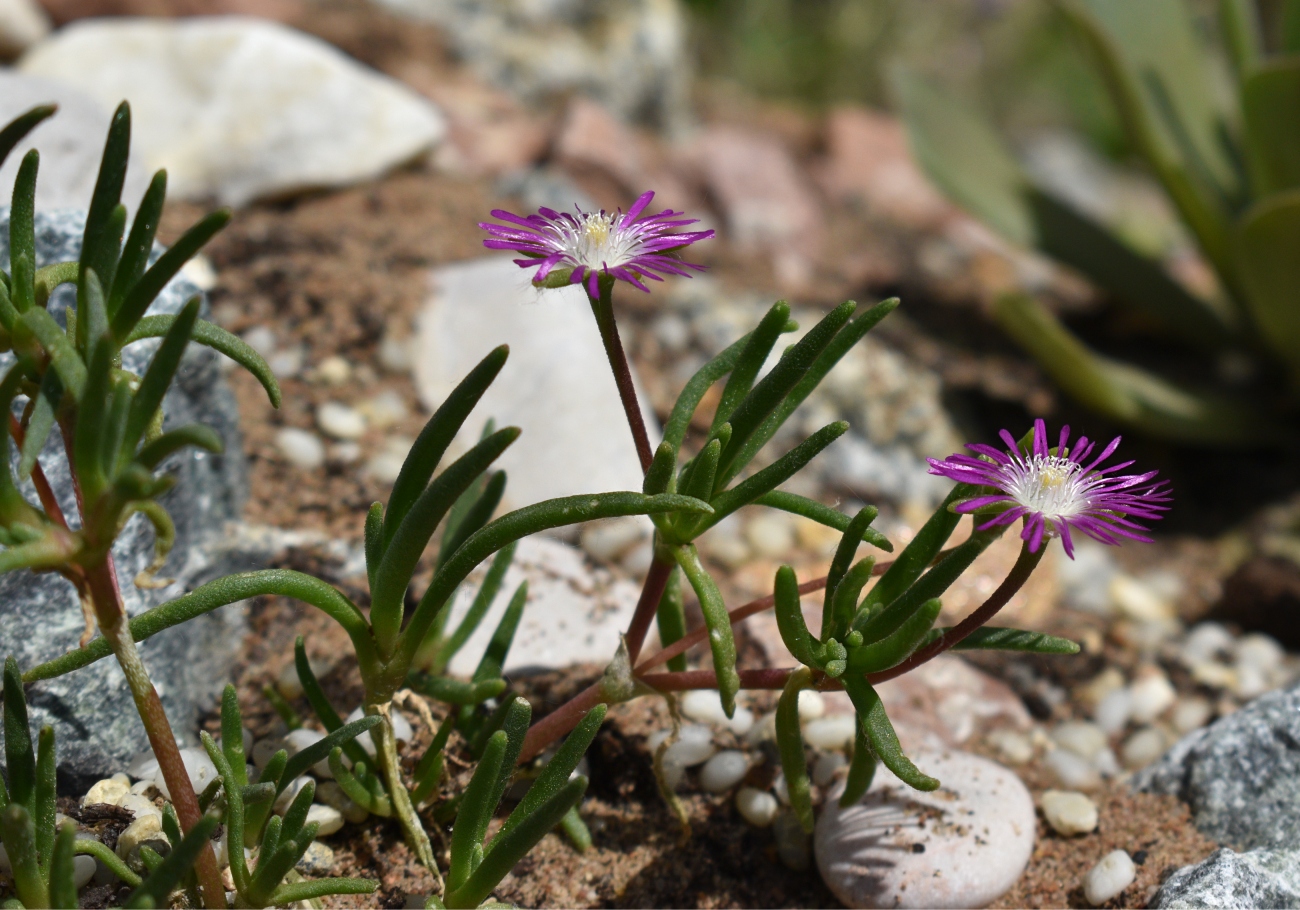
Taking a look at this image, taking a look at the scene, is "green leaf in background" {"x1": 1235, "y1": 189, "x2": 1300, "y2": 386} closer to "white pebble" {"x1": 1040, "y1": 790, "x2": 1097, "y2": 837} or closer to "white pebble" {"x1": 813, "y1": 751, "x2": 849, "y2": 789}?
"white pebble" {"x1": 1040, "y1": 790, "x2": 1097, "y2": 837}

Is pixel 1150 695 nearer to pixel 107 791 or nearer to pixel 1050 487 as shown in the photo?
pixel 1050 487

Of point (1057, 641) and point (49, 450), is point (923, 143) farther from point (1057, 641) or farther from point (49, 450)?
point (49, 450)

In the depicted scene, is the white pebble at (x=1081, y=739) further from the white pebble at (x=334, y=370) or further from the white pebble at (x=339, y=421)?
the white pebble at (x=334, y=370)

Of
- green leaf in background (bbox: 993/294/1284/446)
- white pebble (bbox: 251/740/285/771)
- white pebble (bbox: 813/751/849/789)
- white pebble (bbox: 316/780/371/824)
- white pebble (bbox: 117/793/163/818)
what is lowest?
white pebble (bbox: 117/793/163/818)

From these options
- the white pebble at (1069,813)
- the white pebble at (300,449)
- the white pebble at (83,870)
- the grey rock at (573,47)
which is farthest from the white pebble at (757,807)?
the grey rock at (573,47)

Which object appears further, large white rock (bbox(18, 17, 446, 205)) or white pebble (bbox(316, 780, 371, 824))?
large white rock (bbox(18, 17, 446, 205))

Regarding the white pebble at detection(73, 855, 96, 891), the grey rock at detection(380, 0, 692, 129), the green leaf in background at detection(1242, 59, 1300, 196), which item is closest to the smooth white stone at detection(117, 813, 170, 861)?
the white pebble at detection(73, 855, 96, 891)
